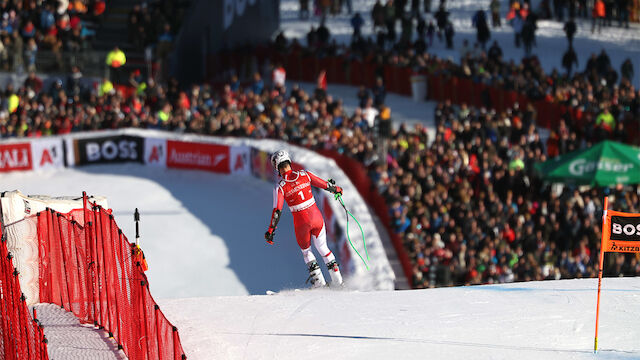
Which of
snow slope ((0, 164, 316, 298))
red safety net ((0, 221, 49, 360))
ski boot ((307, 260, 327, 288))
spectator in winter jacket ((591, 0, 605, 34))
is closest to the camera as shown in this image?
red safety net ((0, 221, 49, 360))

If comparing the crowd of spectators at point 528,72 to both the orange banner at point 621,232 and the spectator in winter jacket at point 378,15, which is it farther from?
the orange banner at point 621,232

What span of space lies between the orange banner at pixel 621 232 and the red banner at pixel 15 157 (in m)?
16.9

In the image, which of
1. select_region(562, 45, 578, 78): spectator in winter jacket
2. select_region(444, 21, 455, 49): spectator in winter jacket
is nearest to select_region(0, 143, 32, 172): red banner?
select_region(444, 21, 455, 49): spectator in winter jacket

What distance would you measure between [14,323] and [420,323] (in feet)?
15.0

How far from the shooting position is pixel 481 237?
18.5 metres

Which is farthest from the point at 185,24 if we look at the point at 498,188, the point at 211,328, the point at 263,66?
the point at 211,328

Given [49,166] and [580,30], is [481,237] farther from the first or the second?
[580,30]

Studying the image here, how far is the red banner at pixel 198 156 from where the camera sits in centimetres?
2420

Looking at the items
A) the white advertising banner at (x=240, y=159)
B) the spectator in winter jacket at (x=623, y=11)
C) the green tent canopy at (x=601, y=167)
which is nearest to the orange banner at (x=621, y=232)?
the green tent canopy at (x=601, y=167)

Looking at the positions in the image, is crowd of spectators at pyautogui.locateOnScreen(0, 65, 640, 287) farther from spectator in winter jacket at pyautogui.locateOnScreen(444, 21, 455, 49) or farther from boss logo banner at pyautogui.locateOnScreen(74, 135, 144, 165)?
spectator in winter jacket at pyautogui.locateOnScreen(444, 21, 455, 49)

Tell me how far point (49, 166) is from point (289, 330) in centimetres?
1467

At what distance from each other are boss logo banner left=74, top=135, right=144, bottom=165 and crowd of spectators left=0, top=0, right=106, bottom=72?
19.5 ft

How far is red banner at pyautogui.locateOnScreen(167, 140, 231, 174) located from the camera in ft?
79.4

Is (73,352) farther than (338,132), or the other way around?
(338,132)
